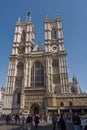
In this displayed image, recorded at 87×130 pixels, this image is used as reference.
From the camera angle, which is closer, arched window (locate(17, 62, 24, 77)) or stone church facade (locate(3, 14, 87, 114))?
stone church facade (locate(3, 14, 87, 114))

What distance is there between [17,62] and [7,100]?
34.3 feet

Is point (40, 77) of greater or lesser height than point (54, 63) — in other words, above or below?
below

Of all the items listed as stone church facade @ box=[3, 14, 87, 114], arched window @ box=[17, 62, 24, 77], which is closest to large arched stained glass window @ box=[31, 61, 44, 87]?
stone church facade @ box=[3, 14, 87, 114]

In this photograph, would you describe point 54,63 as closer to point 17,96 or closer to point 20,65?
point 20,65

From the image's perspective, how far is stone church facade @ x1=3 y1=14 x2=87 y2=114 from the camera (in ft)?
113

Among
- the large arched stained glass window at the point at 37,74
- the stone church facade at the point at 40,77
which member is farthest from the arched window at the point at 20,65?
the large arched stained glass window at the point at 37,74

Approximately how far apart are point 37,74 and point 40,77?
3.83 feet

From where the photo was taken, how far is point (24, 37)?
48219 millimetres

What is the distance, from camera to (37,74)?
41.2 m

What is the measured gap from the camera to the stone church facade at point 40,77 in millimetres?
34312

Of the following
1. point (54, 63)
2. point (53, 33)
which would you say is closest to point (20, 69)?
point (54, 63)

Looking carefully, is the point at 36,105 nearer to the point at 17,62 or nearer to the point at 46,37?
the point at 17,62

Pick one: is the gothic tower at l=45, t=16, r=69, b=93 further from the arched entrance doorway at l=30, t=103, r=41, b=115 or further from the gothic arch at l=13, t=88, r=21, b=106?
the gothic arch at l=13, t=88, r=21, b=106

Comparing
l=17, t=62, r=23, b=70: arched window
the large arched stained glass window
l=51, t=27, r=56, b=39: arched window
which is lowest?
the large arched stained glass window
